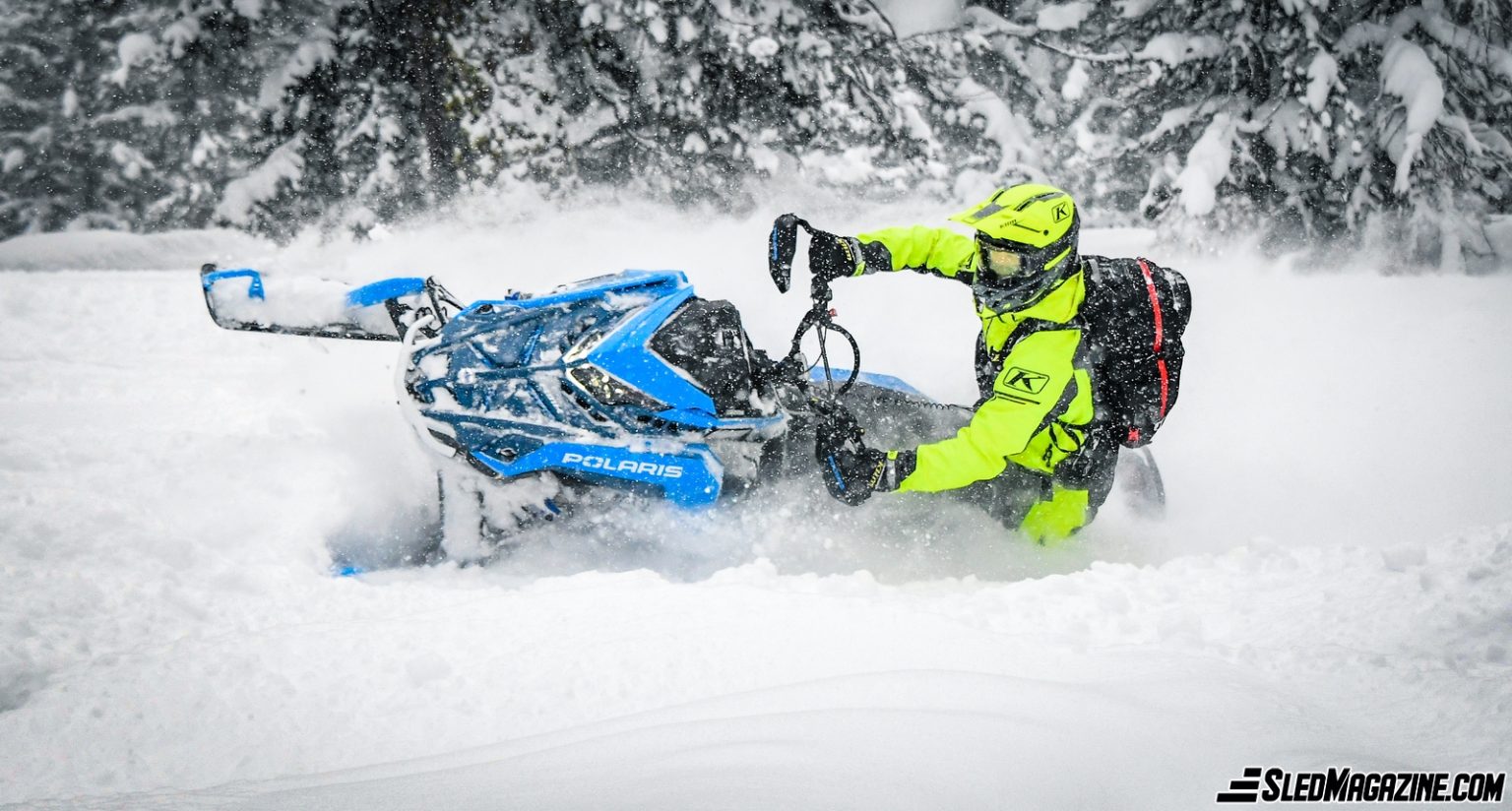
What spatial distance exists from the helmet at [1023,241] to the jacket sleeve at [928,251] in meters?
0.70

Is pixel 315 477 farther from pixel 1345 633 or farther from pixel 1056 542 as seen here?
pixel 1345 633

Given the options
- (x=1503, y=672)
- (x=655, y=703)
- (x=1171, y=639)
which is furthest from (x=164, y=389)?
(x=1503, y=672)

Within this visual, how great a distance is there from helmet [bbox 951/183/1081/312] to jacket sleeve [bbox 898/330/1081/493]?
0.21 meters

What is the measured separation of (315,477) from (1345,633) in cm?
430

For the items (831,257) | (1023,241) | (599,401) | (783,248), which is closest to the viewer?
(1023,241)

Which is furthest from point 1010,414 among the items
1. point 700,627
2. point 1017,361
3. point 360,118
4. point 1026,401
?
point 360,118

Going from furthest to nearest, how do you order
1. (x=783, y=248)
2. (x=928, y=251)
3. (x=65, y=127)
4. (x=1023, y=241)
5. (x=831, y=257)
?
(x=65, y=127)
(x=928, y=251)
(x=831, y=257)
(x=783, y=248)
(x=1023, y=241)

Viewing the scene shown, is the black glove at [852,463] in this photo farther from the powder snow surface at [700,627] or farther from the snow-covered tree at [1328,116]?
the snow-covered tree at [1328,116]

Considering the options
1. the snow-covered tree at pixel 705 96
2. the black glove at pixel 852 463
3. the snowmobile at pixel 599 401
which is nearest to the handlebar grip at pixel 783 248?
the snowmobile at pixel 599 401

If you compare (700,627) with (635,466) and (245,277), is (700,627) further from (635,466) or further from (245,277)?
Result: (245,277)

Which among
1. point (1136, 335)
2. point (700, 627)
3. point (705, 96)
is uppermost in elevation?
point (705, 96)

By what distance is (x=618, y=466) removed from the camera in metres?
3.45

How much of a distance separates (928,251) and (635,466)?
5.95ft

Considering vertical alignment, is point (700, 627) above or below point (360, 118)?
below
